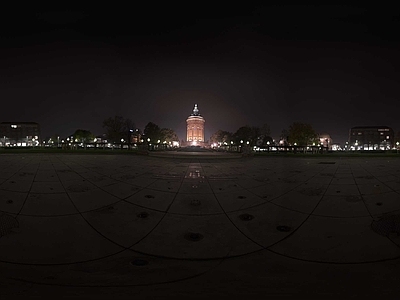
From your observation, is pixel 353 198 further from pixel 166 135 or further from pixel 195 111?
pixel 195 111

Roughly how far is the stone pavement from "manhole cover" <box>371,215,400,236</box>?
0.02 meters

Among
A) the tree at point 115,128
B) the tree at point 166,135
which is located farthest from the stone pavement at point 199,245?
the tree at point 166,135

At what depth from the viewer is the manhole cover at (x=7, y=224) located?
5.30 metres

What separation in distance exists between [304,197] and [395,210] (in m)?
2.45

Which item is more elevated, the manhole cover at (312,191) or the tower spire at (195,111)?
the tower spire at (195,111)

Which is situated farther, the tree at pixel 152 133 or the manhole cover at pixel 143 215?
the tree at pixel 152 133

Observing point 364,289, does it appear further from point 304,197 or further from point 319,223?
point 304,197


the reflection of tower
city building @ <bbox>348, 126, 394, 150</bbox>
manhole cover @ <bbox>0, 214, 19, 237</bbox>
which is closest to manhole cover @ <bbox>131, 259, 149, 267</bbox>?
manhole cover @ <bbox>0, 214, 19, 237</bbox>

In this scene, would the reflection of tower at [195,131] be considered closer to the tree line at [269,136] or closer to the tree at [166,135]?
the tree line at [269,136]

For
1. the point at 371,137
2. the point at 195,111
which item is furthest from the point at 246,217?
the point at 371,137

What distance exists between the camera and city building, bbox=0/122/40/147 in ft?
518

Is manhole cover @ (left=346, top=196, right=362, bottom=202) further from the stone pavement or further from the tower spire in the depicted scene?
the tower spire

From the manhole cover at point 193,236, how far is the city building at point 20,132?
601 ft

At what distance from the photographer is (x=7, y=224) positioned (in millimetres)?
5707
